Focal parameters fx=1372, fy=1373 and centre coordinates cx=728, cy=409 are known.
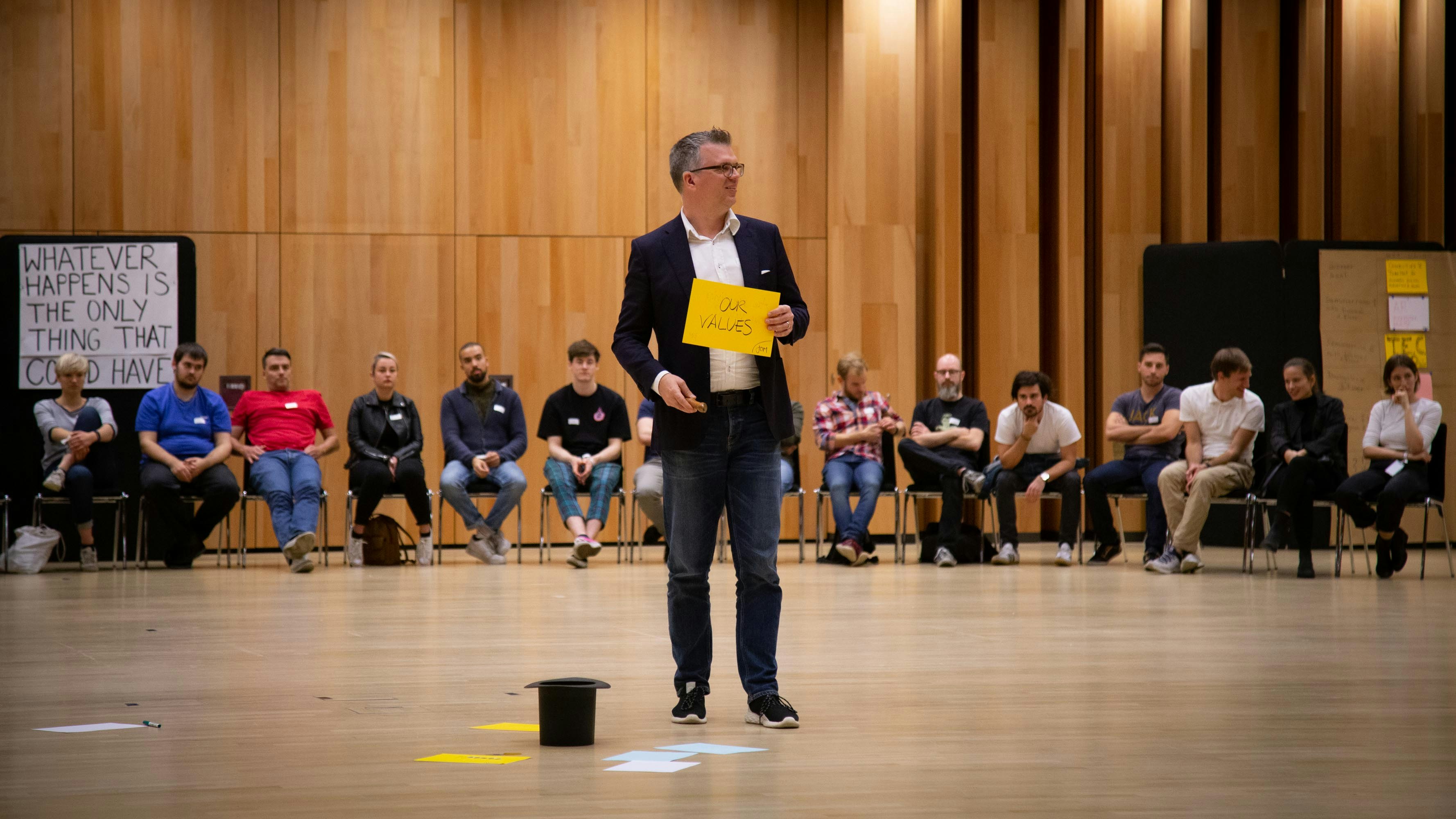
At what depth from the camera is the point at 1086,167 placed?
992 cm

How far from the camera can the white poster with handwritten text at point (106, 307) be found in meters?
8.18

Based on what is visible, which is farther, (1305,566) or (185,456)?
(185,456)

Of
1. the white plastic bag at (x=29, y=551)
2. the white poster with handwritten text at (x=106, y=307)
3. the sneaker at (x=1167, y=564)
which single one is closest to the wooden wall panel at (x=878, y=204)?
the sneaker at (x=1167, y=564)

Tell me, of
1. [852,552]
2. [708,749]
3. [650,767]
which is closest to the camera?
[650,767]

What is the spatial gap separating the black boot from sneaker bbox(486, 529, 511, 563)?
4.26 meters

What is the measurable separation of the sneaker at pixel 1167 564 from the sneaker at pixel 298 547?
439 cm

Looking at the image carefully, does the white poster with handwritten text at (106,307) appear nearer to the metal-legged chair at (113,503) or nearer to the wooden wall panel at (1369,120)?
the metal-legged chair at (113,503)

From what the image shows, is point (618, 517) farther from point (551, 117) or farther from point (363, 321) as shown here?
point (551, 117)

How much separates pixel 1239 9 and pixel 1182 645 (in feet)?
23.1

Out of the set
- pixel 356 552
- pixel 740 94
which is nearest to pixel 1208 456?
pixel 740 94

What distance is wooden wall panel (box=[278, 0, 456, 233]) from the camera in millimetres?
9180

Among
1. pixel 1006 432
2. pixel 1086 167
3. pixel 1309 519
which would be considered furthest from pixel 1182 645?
pixel 1086 167

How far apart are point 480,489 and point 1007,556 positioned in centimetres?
306

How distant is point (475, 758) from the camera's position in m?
2.49
